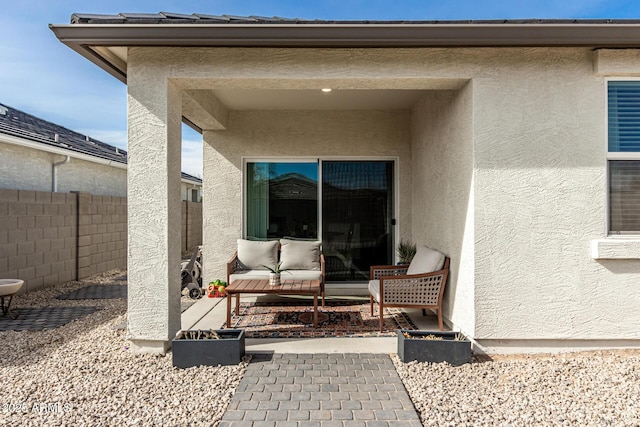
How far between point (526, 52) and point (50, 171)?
10167 mm

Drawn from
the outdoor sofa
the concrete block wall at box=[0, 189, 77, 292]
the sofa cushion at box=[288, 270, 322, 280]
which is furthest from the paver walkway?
the concrete block wall at box=[0, 189, 77, 292]

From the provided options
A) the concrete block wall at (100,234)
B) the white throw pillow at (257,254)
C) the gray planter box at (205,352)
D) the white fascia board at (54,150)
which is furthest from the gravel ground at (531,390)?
the white fascia board at (54,150)

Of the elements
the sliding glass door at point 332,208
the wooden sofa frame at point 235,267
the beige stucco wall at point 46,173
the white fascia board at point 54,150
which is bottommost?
the wooden sofa frame at point 235,267

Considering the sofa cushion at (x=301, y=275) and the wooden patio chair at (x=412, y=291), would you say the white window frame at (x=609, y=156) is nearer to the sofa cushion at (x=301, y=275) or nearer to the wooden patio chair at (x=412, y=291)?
the wooden patio chair at (x=412, y=291)

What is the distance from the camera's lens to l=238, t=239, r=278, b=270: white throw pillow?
6484mm

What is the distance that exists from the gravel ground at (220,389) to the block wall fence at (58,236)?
129 inches

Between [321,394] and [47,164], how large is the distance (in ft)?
30.3

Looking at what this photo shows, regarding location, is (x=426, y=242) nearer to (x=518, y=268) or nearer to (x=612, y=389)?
(x=518, y=268)

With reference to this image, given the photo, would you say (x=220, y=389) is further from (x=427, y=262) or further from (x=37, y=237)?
(x=37, y=237)

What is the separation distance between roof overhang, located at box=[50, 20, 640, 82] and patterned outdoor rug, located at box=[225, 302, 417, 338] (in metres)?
3.28

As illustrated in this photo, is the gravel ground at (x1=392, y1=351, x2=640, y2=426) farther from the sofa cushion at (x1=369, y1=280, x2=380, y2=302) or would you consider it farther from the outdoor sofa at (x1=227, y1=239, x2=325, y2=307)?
the outdoor sofa at (x1=227, y1=239, x2=325, y2=307)

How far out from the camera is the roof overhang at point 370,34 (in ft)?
12.1

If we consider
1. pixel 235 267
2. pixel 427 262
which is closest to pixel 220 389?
pixel 427 262

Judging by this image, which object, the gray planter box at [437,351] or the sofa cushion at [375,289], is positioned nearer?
the gray planter box at [437,351]
